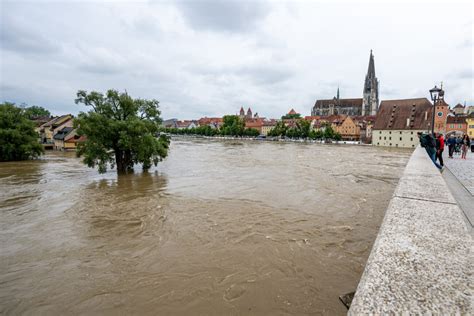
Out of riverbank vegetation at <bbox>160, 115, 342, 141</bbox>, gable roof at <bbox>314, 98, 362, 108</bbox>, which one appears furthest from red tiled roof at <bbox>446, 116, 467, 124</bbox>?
gable roof at <bbox>314, 98, 362, 108</bbox>

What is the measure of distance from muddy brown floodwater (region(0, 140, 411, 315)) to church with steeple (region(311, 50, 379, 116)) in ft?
397

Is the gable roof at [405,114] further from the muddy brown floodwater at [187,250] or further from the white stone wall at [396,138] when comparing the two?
the muddy brown floodwater at [187,250]

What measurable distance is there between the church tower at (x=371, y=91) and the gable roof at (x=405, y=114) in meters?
48.5

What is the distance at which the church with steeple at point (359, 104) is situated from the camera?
121 m

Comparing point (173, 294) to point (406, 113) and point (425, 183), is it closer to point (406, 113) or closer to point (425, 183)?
point (425, 183)

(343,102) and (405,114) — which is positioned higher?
(343,102)

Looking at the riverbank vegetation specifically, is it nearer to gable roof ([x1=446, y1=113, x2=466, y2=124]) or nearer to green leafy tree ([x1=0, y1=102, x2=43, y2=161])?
gable roof ([x1=446, y1=113, x2=466, y2=124])

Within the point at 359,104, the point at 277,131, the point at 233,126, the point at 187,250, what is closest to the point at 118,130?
the point at 187,250

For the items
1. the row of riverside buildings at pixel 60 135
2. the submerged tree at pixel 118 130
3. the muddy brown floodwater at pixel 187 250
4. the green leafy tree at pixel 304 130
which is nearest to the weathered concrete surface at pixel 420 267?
the muddy brown floodwater at pixel 187 250

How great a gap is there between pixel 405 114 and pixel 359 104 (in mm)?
64917

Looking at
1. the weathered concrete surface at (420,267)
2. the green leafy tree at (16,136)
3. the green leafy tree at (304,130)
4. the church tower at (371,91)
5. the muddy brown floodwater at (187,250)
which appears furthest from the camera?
the church tower at (371,91)

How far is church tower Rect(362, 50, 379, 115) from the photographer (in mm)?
120375

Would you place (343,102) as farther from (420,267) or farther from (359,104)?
(420,267)

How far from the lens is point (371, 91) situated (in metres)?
120
